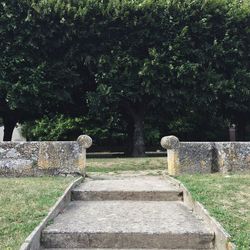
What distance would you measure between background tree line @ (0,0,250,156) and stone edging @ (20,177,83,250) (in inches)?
303

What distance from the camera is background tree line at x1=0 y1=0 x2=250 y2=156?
47.7 ft

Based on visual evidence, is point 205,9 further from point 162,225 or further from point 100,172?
point 162,225

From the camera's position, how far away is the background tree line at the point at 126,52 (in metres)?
14.5

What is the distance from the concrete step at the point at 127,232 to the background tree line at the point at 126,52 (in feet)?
30.5

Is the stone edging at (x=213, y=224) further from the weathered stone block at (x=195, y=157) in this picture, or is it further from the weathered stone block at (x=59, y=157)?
the weathered stone block at (x=59, y=157)

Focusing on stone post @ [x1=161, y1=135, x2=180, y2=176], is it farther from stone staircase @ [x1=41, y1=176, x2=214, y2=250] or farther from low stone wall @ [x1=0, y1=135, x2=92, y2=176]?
low stone wall @ [x1=0, y1=135, x2=92, y2=176]

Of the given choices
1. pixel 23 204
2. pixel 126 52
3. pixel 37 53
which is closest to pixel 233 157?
pixel 23 204

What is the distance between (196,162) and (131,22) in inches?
291

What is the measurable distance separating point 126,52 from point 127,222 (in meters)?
10.4

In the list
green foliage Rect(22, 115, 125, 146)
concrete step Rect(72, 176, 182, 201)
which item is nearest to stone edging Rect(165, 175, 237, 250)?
concrete step Rect(72, 176, 182, 201)

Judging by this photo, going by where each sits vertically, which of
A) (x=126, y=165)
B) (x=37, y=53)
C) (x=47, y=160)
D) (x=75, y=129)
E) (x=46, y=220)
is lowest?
(x=46, y=220)

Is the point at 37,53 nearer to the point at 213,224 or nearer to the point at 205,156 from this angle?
the point at 205,156

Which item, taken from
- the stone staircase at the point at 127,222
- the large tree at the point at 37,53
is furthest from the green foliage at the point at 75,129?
the stone staircase at the point at 127,222

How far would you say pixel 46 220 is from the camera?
558cm
